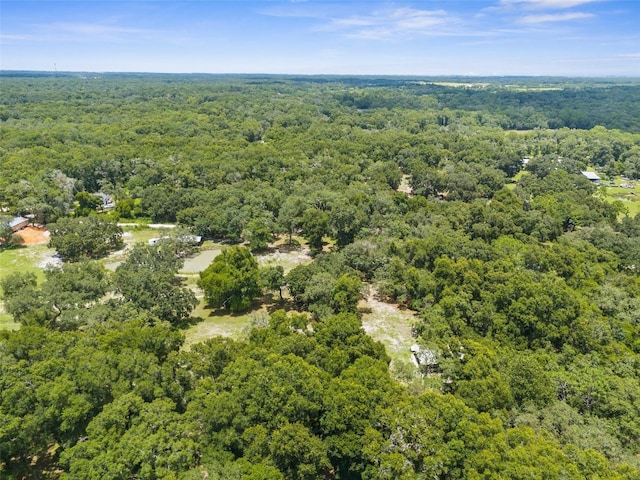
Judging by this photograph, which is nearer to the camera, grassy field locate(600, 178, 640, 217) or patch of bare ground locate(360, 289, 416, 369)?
patch of bare ground locate(360, 289, 416, 369)

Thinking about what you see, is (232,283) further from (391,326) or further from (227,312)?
(391,326)

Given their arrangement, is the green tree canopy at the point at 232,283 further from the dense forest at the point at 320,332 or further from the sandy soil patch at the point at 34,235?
the sandy soil patch at the point at 34,235

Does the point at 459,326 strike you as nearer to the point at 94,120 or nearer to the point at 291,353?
the point at 291,353

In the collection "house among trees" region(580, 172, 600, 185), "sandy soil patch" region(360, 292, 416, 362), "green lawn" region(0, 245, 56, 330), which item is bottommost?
"sandy soil patch" region(360, 292, 416, 362)

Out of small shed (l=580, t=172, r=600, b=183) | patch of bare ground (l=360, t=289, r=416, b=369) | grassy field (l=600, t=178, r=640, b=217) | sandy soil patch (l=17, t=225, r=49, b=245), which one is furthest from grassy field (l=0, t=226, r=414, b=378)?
small shed (l=580, t=172, r=600, b=183)

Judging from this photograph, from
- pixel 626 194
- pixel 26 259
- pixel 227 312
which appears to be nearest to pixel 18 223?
pixel 26 259

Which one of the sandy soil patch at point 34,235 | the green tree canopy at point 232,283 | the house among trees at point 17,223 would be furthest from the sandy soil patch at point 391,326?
the house among trees at point 17,223

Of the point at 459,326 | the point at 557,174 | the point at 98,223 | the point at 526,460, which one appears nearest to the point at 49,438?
the point at 526,460

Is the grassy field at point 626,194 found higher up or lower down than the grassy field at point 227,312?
higher up

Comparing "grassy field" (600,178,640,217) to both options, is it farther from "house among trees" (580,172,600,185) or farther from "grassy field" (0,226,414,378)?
"grassy field" (0,226,414,378)
